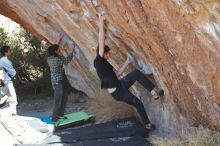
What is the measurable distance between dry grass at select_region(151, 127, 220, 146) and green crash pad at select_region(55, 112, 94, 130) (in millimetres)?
3412

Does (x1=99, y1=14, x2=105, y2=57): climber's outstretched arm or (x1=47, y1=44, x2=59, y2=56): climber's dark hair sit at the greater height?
(x1=47, y1=44, x2=59, y2=56): climber's dark hair

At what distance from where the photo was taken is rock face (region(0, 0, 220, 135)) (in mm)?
6328

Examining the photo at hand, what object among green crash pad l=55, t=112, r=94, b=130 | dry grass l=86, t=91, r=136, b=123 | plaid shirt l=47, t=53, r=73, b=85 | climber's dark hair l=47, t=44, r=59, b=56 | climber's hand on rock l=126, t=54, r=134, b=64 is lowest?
green crash pad l=55, t=112, r=94, b=130

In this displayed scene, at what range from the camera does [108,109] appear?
1117 centimetres

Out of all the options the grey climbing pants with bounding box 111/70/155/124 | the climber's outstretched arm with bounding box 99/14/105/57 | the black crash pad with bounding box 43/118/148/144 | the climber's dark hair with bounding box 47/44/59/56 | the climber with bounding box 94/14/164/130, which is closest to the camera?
the climber's outstretched arm with bounding box 99/14/105/57

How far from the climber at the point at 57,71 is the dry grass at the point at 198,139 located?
3.96 metres

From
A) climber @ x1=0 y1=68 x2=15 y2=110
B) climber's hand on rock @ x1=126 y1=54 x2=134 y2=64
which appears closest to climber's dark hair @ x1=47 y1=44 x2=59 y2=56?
climber @ x1=0 y1=68 x2=15 y2=110

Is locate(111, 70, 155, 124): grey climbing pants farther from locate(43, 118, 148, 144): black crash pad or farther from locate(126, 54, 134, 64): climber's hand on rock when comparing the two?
locate(43, 118, 148, 144): black crash pad

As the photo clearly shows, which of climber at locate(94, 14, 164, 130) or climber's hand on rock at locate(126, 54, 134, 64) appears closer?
climber at locate(94, 14, 164, 130)

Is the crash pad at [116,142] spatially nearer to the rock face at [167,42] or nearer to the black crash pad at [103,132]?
the black crash pad at [103,132]

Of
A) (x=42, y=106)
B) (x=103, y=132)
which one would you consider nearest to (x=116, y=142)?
(x=103, y=132)

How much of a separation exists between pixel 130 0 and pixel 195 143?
6.92 ft

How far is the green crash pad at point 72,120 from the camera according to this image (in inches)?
429

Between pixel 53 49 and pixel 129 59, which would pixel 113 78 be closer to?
pixel 129 59
